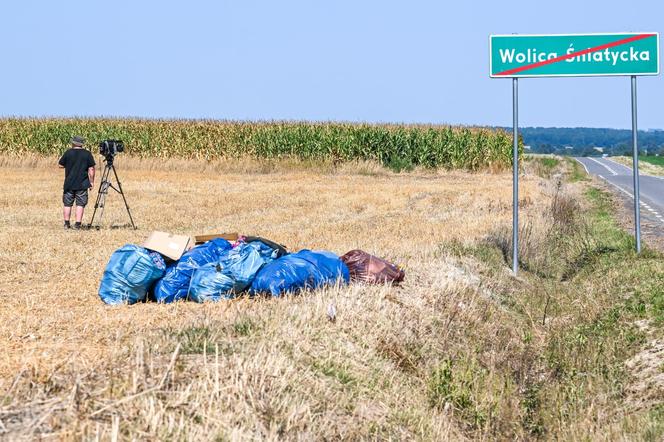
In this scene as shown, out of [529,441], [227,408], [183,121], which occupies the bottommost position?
[529,441]

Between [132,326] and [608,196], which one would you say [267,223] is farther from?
[608,196]

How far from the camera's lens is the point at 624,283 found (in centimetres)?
1374

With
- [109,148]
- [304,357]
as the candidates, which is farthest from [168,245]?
[109,148]

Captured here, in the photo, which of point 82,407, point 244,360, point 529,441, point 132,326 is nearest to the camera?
point 82,407

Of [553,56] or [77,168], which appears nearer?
[553,56]

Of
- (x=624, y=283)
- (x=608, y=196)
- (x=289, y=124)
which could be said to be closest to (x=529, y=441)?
(x=624, y=283)

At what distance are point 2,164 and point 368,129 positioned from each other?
56.3 ft

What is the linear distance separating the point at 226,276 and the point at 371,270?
1.62 m

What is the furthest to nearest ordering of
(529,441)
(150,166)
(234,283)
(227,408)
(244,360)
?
(150,166) → (234,283) → (529,441) → (244,360) → (227,408)

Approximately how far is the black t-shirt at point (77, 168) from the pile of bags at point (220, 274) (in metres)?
8.77

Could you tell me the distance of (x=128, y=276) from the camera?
1110cm

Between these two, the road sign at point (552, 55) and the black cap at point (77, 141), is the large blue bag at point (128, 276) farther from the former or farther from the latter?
the black cap at point (77, 141)

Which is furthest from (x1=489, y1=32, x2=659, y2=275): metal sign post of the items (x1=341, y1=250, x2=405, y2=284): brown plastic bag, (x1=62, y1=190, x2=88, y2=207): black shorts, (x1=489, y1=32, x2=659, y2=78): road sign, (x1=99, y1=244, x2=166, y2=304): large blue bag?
(x1=62, y1=190, x2=88, y2=207): black shorts

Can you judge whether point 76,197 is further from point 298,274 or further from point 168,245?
point 298,274
